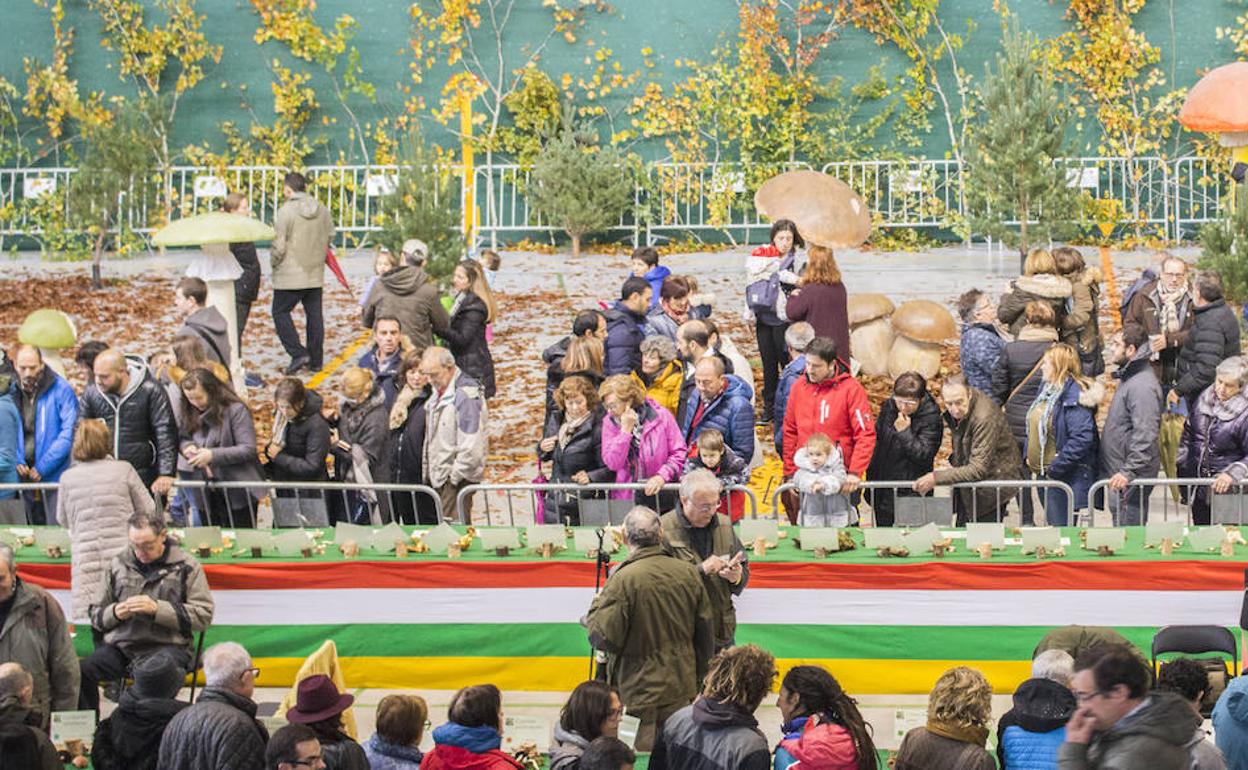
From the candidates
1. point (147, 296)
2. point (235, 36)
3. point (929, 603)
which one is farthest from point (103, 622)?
point (235, 36)

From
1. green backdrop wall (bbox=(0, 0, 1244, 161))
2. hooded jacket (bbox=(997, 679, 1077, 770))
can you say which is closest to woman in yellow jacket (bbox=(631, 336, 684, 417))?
hooded jacket (bbox=(997, 679, 1077, 770))

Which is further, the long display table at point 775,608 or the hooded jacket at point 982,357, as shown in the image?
the hooded jacket at point 982,357

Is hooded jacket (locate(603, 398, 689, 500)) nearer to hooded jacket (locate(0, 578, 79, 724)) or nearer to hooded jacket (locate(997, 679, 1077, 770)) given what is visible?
hooded jacket (locate(0, 578, 79, 724))

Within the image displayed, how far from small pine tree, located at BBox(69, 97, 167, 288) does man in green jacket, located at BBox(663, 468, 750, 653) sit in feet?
41.5

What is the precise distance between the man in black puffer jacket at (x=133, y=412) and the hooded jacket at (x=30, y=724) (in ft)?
12.6

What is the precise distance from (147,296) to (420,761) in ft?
43.5

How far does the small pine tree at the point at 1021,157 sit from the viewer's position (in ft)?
57.0

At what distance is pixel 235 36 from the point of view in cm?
2228

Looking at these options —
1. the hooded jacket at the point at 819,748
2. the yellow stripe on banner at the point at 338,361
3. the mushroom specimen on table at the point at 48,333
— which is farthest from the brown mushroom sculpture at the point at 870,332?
the hooded jacket at the point at 819,748

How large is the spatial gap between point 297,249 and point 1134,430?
7736mm

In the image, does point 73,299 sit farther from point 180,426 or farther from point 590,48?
point 180,426

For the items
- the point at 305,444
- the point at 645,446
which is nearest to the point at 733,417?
the point at 645,446

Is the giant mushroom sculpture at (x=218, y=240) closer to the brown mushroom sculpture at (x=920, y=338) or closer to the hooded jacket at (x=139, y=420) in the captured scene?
the hooded jacket at (x=139, y=420)

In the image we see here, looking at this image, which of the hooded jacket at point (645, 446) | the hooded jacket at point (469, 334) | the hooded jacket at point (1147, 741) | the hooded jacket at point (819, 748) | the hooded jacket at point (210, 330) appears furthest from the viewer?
the hooded jacket at point (469, 334)
